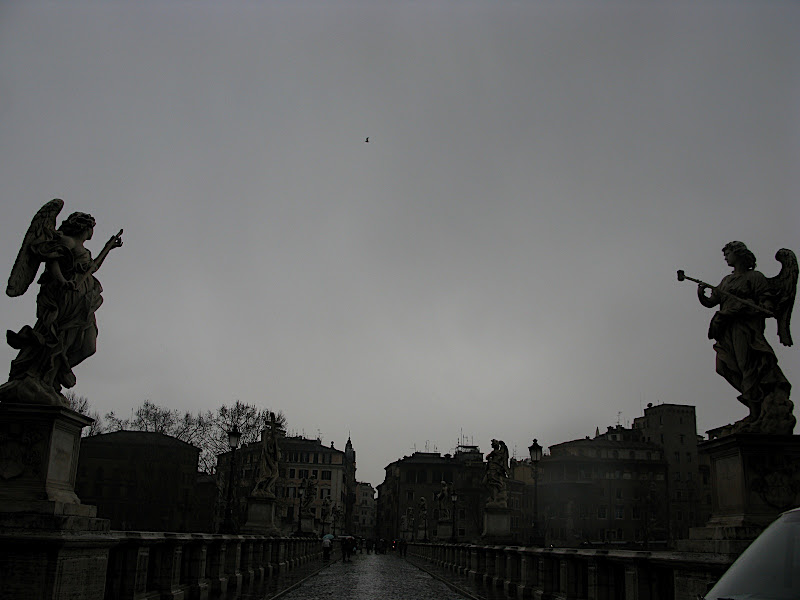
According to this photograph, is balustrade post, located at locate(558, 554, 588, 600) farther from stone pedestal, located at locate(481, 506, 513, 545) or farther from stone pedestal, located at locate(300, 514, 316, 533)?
stone pedestal, located at locate(300, 514, 316, 533)

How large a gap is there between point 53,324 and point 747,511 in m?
7.83

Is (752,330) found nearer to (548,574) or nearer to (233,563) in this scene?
(548,574)

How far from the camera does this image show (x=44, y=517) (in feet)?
23.6

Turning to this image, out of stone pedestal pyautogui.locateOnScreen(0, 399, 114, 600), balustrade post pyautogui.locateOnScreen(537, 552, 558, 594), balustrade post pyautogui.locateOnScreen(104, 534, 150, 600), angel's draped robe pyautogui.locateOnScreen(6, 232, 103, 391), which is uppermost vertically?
angel's draped robe pyautogui.locateOnScreen(6, 232, 103, 391)

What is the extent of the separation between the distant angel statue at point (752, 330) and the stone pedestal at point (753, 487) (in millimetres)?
249

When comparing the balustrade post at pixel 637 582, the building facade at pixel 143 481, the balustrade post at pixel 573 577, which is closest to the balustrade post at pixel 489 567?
the balustrade post at pixel 573 577

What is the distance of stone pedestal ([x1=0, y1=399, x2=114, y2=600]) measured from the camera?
273 inches

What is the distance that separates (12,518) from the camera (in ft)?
23.3

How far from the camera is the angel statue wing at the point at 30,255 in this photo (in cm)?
809

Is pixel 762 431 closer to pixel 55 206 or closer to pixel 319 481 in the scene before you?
pixel 55 206

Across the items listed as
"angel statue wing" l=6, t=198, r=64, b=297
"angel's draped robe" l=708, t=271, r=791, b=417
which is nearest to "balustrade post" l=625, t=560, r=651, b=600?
"angel's draped robe" l=708, t=271, r=791, b=417

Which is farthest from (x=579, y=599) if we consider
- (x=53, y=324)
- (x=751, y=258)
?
(x=53, y=324)

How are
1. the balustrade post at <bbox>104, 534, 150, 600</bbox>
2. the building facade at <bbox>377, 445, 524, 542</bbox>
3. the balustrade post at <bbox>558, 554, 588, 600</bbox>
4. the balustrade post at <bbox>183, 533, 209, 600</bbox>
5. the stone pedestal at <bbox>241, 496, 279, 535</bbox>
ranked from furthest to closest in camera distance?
1. the building facade at <bbox>377, 445, 524, 542</bbox>
2. the stone pedestal at <bbox>241, 496, 279, 535</bbox>
3. the balustrade post at <bbox>183, 533, 209, 600</bbox>
4. the balustrade post at <bbox>558, 554, 588, 600</bbox>
5. the balustrade post at <bbox>104, 534, 150, 600</bbox>

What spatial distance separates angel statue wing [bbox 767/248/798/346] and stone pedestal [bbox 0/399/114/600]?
8.19 metres
